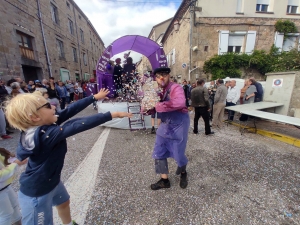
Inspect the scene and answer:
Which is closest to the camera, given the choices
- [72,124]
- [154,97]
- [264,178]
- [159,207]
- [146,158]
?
[72,124]

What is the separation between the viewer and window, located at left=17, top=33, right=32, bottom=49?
1023cm

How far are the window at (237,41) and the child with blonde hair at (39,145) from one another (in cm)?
1250

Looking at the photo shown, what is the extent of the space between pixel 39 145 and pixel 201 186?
7.89ft

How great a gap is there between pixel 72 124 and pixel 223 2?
13.7 meters

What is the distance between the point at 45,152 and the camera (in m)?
1.17

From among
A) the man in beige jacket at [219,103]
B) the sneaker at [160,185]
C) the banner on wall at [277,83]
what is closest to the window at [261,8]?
the banner on wall at [277,83]

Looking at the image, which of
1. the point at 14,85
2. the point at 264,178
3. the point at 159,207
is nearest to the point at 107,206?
the point at 159,207

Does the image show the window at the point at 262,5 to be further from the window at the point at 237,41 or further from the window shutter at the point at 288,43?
the window shutter at the point at 288,43

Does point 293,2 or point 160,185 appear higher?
point 293,2

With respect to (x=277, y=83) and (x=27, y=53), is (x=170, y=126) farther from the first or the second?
(x=27, y=53)

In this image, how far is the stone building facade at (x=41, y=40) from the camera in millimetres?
8836

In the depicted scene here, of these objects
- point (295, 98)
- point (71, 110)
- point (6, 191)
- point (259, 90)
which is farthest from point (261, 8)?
point (6, 191)

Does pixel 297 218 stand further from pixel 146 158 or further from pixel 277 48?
pixel 277 48

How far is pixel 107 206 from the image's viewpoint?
207 cm
